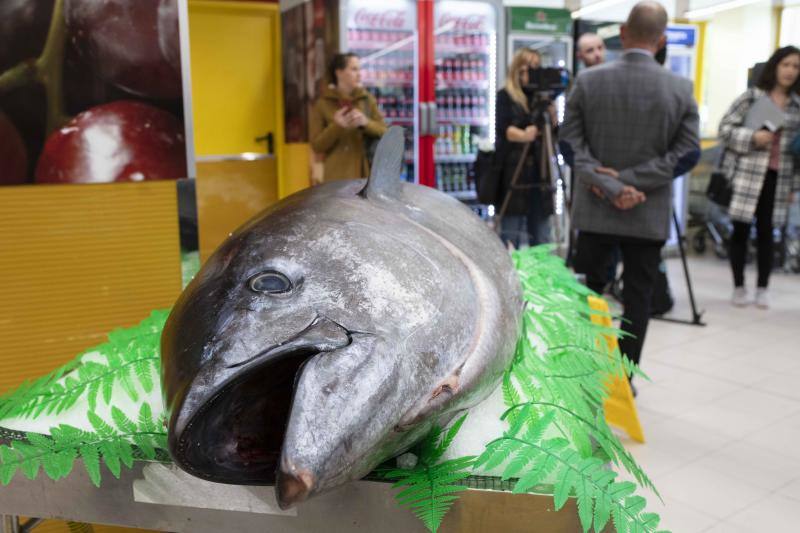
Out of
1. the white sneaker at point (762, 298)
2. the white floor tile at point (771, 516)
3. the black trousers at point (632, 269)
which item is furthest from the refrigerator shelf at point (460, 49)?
the white floor tile at point (771, 516)

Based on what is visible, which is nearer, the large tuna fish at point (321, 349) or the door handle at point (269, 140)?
the large tuna fish at point (321, 349)

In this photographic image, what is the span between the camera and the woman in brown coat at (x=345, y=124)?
4.34m

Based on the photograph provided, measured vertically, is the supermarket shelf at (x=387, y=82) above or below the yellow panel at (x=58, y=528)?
above

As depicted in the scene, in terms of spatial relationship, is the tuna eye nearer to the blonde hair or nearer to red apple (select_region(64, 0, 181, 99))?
red apple (select_region(64, 0, 181, 99))

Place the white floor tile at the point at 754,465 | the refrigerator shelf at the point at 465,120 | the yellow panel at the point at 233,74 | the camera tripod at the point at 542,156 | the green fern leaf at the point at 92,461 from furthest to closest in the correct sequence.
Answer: the refrigerator shelf at the point at 465,120 → the yellow panel at the point at 233,74 → the camera tripod at the point at 542,156 → the white floor tile at the point at 754,465 → the green fern leaf at the point at 92,461

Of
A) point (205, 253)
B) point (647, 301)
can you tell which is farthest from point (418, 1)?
point (647, 301)

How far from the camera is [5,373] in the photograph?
234 cm

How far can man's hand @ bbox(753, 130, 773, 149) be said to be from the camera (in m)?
4.75

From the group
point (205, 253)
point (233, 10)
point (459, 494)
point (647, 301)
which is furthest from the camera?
point (233, 10)

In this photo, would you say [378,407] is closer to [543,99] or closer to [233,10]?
[543,99]

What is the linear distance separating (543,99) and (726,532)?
3.14m

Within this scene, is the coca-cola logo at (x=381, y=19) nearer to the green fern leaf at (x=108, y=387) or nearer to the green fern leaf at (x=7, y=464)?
the green fern leaf at (x=108, y=387)

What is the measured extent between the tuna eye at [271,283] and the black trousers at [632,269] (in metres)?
2.32

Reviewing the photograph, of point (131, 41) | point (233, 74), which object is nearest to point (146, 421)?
point (131, 41)
